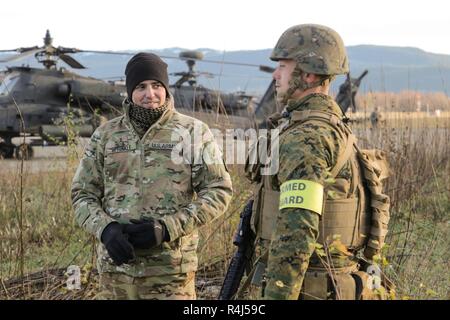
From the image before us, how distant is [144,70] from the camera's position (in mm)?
3100

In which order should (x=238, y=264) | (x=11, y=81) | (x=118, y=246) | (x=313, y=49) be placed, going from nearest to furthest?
(x=313, y=49)
(x=238, y=264)
(x=118, y=246)
(x=11, y=81)

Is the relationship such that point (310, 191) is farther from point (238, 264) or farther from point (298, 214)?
point (238, 264)

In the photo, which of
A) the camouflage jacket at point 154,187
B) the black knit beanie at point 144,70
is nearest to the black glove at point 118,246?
the camouflage jacket at point 154,187

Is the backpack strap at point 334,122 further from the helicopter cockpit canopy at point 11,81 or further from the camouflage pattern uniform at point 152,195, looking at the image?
the helicopter cockpit canopy at point 11,81

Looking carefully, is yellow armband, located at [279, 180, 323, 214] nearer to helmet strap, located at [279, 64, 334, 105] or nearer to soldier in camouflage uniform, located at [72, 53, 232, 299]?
helmet strap, located at [279, 64, 334, 105]

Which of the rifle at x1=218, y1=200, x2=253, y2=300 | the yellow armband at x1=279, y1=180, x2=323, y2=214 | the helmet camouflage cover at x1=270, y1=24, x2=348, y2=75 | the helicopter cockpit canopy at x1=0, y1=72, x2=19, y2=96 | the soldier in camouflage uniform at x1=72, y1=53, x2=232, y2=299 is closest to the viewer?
the yellow armband at x1=279, y1=180, x2=323, y2=214

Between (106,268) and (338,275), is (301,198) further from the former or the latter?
(106,268)

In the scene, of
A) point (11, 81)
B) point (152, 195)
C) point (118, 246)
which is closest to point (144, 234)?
point (118, 246)

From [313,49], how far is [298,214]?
25.7 inches

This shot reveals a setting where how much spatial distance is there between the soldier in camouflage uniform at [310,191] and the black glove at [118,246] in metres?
0.58

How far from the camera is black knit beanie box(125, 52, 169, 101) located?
3.10m

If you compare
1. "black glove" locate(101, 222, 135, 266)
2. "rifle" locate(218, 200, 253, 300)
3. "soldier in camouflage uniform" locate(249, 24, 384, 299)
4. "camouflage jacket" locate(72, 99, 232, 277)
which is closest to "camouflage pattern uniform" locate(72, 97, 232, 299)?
"camouflage jacket" locate(72, 99, 232, 277)
